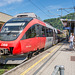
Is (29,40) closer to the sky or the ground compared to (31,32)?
closer to the ground

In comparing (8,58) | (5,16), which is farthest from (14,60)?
(5,16)

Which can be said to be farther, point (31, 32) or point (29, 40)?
point (31, 32)

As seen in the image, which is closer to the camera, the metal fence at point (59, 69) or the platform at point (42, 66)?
the metal fence at point (59, 69)

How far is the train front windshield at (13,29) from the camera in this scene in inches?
271

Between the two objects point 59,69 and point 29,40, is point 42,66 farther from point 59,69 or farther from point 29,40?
point 59,69

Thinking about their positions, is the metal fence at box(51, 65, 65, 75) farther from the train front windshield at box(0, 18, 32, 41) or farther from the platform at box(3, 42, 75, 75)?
the train front windshield at box(0, 18, 32, 41)

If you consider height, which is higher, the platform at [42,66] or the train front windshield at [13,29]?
the train front windshield at [13,29]

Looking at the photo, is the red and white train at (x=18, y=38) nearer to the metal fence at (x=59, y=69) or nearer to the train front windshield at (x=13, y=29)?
the train front windshield at (x=13, y=29)

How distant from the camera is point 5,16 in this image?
2564 centimetres

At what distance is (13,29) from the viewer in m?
7.35

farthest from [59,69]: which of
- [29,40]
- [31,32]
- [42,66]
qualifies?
[31,32]

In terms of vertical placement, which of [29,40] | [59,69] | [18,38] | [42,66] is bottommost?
[42,66]

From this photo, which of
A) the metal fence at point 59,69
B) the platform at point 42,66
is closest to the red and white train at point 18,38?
the platform at point 42,66

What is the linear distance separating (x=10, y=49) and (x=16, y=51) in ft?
1.16
